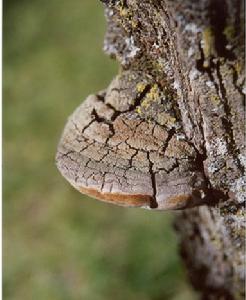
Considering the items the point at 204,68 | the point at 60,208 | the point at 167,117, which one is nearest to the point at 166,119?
the point at 167,117

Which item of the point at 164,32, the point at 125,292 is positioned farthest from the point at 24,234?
the point at 164,32

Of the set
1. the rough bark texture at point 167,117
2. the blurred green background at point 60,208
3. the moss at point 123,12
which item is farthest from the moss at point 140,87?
the blurred green background at point 60,208

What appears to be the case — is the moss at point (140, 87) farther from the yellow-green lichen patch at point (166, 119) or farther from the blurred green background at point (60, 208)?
the blurred green background at point (60, 208)

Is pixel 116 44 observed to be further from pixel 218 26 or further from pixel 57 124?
pixel 57 124

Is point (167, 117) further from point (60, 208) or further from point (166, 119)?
point (60, 208)

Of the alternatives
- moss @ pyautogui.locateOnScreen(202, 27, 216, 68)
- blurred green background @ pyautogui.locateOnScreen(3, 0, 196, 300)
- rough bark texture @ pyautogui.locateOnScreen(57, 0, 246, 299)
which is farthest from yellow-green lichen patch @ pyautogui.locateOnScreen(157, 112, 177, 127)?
blurred green background @ pyautogui.locateOnScreen(3, 0, 196, 300)

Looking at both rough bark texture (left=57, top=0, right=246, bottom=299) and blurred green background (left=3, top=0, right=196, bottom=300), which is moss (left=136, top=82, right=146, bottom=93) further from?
blurred green background (left=3, top=0, right=196, bottom=300)
